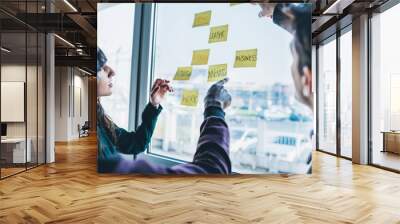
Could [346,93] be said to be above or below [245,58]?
below

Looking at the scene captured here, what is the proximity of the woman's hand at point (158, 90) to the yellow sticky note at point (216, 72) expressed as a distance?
0.72m

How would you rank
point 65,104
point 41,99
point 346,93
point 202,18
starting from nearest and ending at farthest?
1. point 202,18
2. point 41,99
3. point 346,93
4. point 65,104

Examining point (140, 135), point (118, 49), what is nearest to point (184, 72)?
point (118, 49)

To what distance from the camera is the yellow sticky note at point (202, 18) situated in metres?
6.27

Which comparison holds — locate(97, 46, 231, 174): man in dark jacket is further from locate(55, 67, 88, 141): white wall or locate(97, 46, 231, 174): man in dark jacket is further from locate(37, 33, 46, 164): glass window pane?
locate(55, 67, 88, 141): white wall

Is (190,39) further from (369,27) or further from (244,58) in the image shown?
(369,27)

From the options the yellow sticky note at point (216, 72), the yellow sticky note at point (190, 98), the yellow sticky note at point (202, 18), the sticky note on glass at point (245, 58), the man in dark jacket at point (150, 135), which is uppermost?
the yellow sticky note at point (202, 18)

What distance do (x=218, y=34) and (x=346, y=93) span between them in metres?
4.30

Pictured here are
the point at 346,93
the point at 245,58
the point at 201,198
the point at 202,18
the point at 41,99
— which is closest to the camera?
the point at 201,198

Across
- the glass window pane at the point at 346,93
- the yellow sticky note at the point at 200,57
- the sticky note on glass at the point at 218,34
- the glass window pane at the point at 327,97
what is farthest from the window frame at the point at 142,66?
the glass window pane at the point at 327,97

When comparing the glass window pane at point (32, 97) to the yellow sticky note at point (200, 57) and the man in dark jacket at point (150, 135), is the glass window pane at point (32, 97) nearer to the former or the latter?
the man in dark jacket at point (150, 135)

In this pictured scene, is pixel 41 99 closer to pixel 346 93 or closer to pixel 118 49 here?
pixel 118 49

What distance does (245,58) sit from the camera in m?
6.18

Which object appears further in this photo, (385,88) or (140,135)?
(385,88)
